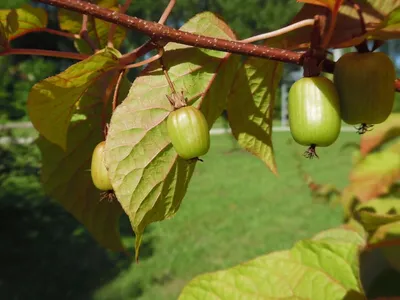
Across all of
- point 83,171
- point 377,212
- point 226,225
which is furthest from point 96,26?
point 226,225

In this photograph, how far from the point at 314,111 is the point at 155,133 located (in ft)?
0.71

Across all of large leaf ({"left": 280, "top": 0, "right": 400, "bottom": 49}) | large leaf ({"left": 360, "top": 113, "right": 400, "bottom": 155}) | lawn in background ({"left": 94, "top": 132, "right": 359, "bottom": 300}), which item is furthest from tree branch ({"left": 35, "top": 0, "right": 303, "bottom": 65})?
lawn in background ({"left": 94, "top": 132, "right": 359, "bottom": 300})

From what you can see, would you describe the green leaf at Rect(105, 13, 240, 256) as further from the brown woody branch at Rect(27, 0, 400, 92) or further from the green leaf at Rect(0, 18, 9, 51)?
the green leaf at Rect(0, 18, 9, 51)

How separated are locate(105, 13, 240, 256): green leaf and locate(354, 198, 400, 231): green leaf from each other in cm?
33

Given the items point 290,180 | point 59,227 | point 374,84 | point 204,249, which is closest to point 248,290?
point 374,84

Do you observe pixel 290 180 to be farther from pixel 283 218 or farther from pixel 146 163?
pixel 146 163

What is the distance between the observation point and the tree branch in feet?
1.87

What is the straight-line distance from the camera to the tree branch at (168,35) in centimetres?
57

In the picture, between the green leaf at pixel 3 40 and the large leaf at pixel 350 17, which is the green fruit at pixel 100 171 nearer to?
the green leaf at pixel 3 40

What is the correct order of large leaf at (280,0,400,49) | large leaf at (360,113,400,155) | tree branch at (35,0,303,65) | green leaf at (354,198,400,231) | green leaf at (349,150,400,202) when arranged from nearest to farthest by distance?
tree branch at (35,0,303,65) → large leaf at (280,0,400,49) → green leaf at (354,198,400,231) → large leaf at (360,113,400,155) → green leaf at (349,150,400,202)

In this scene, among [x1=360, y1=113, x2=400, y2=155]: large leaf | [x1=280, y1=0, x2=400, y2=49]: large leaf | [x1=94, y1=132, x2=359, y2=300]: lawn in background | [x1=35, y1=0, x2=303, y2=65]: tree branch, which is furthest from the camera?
[x1=94, y1=132, x2=359, y2=300]: lawn in background

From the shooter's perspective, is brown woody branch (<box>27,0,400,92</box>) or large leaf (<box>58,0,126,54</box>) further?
large leaf (<box>58,0,126,54</box>)

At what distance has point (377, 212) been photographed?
1.66 metres

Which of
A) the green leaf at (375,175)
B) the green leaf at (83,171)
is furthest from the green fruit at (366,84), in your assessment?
the green leaf at (375,175)
